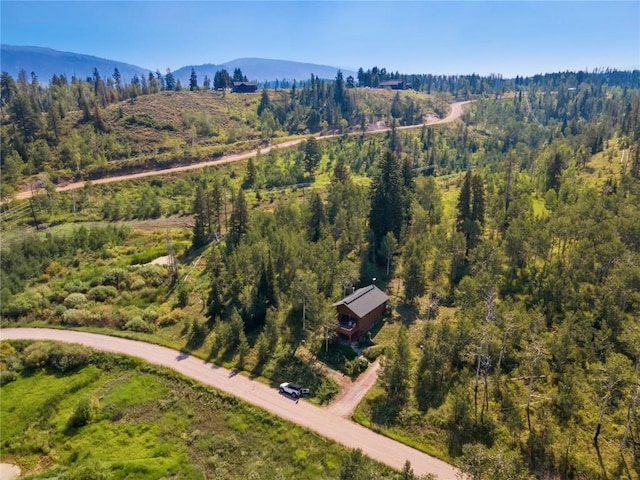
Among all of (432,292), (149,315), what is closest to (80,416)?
(149,315)

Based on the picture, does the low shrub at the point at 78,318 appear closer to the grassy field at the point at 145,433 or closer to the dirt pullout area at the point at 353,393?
the grassy field at the point at 145,433

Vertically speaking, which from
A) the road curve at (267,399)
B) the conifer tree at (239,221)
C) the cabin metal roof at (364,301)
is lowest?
the road curve at (267,399)

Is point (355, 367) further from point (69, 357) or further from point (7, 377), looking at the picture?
point (7, 377)

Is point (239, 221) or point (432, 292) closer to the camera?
point (432, 292)

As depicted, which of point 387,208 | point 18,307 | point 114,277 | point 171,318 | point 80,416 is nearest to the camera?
point 80,416

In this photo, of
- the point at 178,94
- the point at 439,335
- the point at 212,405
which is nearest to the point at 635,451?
the point at 439,335

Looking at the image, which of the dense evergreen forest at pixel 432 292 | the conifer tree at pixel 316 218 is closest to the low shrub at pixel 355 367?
the dense evergreen forest at pixel 432 292
